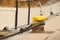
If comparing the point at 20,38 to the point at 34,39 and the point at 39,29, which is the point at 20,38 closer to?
the point at 34,39

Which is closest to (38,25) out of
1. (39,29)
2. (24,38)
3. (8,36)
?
(39,29)

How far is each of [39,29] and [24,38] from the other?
19.7 inches

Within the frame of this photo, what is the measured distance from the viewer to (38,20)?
2969 mm

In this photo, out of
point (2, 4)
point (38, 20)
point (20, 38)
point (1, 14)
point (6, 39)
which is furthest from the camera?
point (2, 4)

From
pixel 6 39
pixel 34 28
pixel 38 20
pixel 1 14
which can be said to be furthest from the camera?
pixel 1 14

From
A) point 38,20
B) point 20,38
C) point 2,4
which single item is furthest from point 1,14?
point 20,38

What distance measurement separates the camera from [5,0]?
722cm

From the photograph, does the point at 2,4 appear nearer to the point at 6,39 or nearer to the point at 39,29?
the point at 39,29

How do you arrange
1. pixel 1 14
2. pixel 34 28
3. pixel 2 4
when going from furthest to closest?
pixel 2 4, pixel 1 14, pixel 34 28

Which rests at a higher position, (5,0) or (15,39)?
(5,0)

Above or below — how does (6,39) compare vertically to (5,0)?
below

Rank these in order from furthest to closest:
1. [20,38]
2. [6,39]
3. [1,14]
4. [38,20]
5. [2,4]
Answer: [2,4] < [1,14] < [38,20] < [20,38] < [6,39]

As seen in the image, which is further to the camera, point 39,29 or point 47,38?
point 39,29

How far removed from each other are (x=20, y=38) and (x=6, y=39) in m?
0.22
